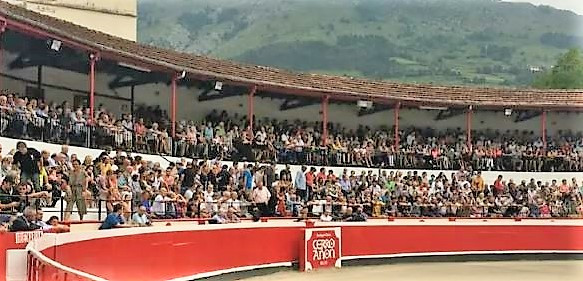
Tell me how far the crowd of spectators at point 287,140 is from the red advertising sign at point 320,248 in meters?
2.98

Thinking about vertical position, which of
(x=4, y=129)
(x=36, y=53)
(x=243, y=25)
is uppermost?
(x=243, y=25)

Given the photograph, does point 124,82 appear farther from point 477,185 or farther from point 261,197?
point 477,185

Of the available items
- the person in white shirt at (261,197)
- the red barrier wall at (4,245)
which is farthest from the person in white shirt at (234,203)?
the red barrier wall at (4,245)

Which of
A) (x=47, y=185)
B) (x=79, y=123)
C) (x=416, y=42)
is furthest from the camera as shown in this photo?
(x=416, y=42)

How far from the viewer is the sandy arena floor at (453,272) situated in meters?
13.2

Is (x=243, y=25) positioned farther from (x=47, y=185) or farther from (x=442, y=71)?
(x=47, y=185)

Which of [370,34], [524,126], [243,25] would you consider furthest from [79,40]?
[370,34]

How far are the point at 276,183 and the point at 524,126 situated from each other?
9.91m

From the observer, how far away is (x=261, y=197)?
14.2m

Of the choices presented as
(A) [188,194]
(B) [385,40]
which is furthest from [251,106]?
(B) [385,40]

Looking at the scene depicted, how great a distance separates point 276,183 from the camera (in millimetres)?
15195

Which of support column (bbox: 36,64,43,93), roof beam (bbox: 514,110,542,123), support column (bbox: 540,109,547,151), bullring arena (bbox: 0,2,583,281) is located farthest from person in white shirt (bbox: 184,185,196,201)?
roof beam (bbox: 514,110,542,123)

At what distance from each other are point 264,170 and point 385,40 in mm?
29770

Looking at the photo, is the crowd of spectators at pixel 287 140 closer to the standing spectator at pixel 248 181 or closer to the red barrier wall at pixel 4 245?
the standing spectator at pixel 248 181
